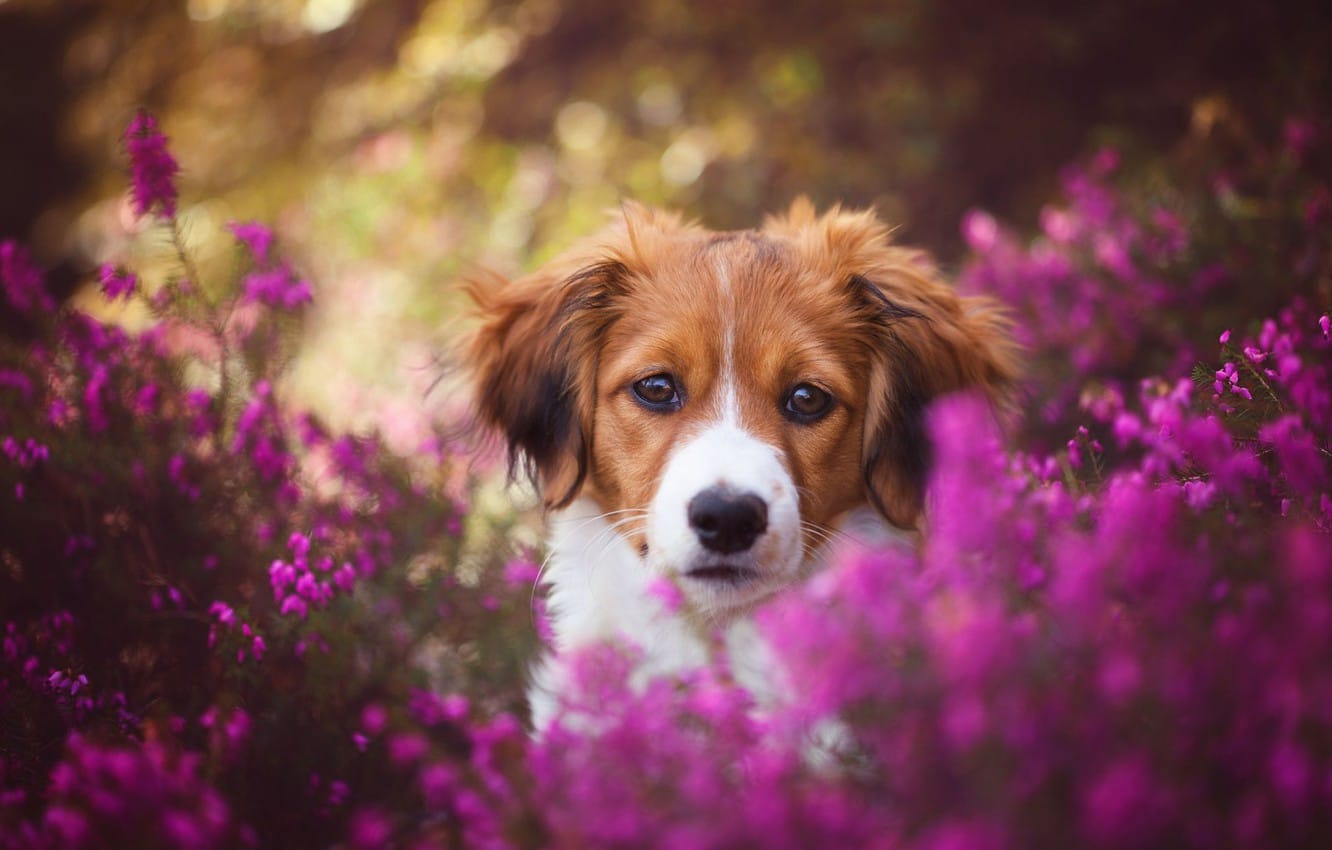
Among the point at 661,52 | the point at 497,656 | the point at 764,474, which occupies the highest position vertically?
the point at 661,52

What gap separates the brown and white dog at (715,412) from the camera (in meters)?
2.23

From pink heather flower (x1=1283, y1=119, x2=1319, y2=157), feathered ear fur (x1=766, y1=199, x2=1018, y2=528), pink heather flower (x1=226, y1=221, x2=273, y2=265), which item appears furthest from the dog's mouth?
pink heather flower (x1=1283, y1=119, x2=1319, y2=157)

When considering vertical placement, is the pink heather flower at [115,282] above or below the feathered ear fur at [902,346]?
above

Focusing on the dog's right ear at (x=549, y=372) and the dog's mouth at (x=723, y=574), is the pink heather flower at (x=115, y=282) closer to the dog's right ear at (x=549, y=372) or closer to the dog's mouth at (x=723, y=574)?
the dog's right ear at (x=549, y=372)

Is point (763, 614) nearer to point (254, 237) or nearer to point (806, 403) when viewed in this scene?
point (806, 403)

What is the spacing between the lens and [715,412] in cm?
238

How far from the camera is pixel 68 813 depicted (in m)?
1.38

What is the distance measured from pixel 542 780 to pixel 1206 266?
3.34 metres

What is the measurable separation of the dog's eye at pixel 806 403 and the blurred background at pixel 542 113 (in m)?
2.79

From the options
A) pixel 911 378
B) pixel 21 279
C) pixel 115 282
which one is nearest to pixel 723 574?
pixel 911 378

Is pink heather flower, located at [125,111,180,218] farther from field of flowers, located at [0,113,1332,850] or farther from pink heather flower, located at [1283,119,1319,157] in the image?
pink heather flower, located at [1283,119,1319,157]

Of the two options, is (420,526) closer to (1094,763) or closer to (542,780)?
(542,780)

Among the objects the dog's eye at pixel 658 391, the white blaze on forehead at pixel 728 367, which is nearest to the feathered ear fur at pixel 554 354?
the dog's eye at pixel 658 391

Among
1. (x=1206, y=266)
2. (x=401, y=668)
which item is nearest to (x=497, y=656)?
(x=401, y=668)
